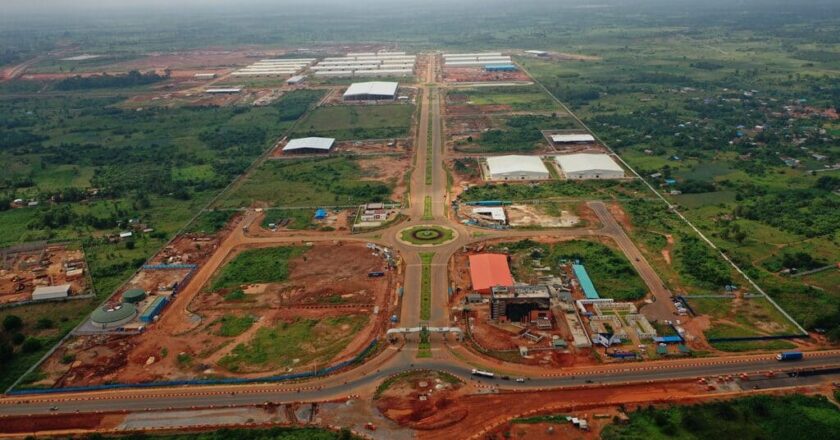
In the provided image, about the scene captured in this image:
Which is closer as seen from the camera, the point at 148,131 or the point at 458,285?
the point at 458,285

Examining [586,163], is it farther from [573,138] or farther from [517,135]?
[517,135]

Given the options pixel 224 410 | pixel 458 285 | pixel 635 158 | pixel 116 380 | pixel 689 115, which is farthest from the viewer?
pixel 689 115

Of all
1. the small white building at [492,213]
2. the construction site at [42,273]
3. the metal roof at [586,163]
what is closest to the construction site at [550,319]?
the small white building at [492,213]

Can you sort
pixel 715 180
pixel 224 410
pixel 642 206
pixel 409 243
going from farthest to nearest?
1. pixel 715 180
2. pixel 642 206
3. pixel 409 243
4. pixel 224 410

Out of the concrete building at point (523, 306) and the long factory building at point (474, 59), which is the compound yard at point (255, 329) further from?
the long factory building at point (474, 59)

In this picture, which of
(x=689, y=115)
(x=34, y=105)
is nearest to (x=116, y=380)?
(x=689, y=115)

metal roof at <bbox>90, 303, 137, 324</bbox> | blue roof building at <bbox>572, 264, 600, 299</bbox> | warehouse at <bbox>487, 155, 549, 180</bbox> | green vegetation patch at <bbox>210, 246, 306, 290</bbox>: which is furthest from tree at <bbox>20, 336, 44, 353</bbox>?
warehouse at <bbox>487, 155, 549, 180</bbox>

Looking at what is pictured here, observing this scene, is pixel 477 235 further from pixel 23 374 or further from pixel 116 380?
pixel 23 374

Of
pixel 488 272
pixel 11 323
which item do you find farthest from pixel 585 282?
pixel 11 323

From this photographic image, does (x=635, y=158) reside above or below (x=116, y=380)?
above
